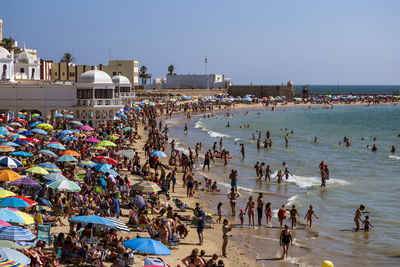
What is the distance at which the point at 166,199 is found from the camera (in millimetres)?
20453

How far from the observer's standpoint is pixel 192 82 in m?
119

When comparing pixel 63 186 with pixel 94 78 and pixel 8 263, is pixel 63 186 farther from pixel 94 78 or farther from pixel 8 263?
pixel 94 78

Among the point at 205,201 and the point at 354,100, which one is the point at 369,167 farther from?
the point at 354,100

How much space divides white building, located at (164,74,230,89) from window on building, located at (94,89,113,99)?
7982cm

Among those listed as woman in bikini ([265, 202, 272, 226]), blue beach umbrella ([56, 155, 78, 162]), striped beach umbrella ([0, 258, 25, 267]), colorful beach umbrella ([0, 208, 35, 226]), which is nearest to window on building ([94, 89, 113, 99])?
blue beach umbrella ([56, 155, 78, 162])

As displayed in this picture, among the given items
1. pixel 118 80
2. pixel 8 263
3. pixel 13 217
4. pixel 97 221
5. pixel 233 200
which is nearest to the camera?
pixel 8 263

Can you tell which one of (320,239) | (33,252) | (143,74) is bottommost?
(320,239)

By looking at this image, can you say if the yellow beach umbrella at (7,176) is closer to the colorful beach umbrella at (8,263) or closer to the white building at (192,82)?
the colorful beach umbrella at (8,263)

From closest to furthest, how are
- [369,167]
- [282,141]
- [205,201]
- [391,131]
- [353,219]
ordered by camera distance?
[353,219], [205,201], [369,167], [282,141], [391,131]

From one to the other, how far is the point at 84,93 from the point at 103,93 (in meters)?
1.37

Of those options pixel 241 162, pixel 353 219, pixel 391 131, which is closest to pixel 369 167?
pixel 241 162

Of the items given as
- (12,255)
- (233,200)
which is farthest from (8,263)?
(233,200)

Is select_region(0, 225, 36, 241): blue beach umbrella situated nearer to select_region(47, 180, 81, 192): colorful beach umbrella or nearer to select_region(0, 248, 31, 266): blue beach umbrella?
select_region(0, 248, 31, 266): blue beach umbrella

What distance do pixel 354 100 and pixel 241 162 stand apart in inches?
3945
